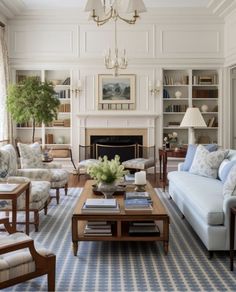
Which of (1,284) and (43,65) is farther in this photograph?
(43,65)

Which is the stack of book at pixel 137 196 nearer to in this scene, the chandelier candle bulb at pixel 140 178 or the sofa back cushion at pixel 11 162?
the chandelier candle bulb at pixel 140 178

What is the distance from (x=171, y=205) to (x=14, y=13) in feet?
17.9

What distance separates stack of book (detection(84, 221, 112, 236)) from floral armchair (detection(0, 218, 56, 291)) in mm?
1011

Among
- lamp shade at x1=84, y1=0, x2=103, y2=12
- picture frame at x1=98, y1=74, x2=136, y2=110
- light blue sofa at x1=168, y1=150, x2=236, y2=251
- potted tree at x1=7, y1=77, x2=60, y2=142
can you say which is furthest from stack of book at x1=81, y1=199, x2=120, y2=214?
picture frame at x1=98, y1=74, x2=136, y2=110

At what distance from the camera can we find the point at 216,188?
424 cm

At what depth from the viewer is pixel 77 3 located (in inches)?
312

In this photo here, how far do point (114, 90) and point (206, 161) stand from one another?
12.9 feet

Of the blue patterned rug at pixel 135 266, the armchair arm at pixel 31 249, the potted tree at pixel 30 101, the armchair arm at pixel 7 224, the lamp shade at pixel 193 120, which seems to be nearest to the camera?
the armchair arm at pixel 31 249

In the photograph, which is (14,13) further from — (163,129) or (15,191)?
(15,191)

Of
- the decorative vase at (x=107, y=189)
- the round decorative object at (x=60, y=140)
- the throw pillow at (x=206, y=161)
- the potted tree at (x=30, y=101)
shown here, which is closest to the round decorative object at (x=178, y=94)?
the round decorative object at (x=60, y=140)

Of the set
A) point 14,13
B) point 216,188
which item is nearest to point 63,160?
point 14,13

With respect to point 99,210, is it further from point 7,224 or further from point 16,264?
point 16,264

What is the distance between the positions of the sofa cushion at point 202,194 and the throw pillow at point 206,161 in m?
0.09

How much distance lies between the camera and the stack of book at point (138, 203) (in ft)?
11.8
